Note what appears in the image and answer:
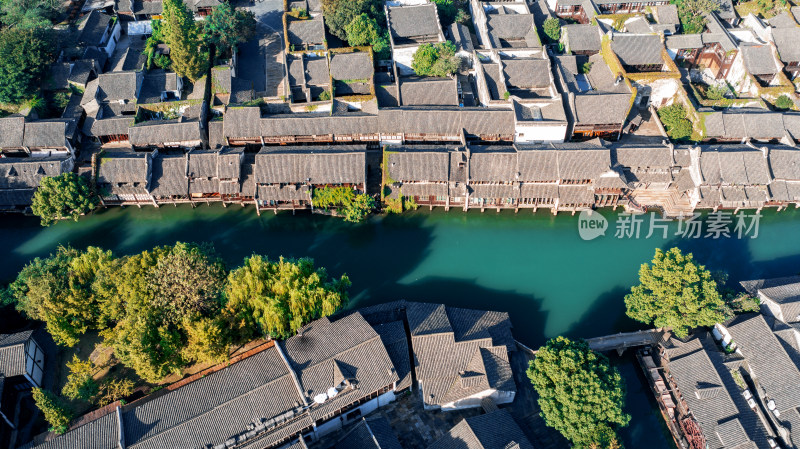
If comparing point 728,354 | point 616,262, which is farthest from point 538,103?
point 728,354

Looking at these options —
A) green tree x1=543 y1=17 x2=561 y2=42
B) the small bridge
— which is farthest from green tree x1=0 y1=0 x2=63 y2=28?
the small bridge

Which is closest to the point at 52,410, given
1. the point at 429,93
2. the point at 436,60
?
the point at 429,93

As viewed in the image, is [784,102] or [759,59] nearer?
[784,102]

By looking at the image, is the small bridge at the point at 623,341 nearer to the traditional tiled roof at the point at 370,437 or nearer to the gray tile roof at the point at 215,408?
the traditional tiled roof at the point at 370,437

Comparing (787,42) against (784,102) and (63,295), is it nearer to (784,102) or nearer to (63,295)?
(784,102)

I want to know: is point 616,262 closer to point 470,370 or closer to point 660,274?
point 660,274
